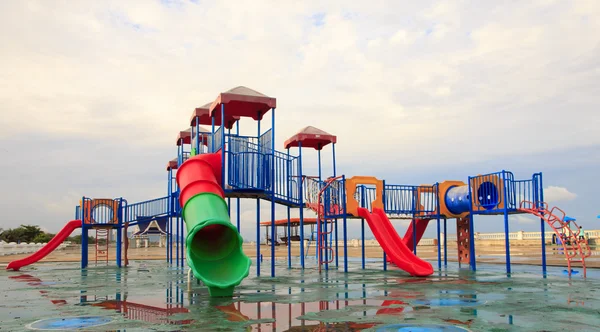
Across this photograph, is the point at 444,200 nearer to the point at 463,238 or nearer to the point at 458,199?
the point at 458,199

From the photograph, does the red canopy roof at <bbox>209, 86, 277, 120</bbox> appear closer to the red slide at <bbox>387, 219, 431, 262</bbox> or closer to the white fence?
the red slide at <bbox>387, 219, 431, 262</bbox>

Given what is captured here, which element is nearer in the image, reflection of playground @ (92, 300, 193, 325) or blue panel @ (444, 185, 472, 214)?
reflection of playground @ (92, 300, 193, 325)

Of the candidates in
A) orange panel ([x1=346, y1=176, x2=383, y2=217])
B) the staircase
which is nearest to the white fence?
the staircase

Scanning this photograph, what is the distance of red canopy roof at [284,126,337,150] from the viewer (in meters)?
23.5

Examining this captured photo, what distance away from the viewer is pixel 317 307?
912 cm

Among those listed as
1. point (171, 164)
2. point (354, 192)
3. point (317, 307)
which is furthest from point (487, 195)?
point (171, 164)

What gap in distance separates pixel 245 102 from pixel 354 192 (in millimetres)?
5850

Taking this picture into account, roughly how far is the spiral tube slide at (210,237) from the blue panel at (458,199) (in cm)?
1103

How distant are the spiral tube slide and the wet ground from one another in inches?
18.7

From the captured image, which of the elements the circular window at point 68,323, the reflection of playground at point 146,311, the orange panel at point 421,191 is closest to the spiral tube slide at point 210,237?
the reflection of playground at point 146,311

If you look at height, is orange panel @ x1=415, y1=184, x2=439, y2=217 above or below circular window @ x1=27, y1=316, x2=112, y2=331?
above

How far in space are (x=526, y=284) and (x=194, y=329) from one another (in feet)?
31.9

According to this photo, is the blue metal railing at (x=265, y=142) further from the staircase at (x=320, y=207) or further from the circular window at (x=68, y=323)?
the circular window at (x=68, y=323)

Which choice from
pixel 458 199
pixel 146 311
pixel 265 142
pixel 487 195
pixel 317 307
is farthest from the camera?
pixel 458 199
